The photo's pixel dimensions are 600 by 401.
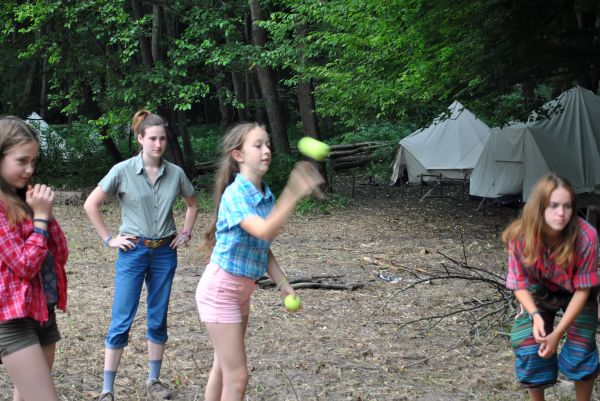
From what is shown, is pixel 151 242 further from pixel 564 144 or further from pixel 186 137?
pixel 186 137

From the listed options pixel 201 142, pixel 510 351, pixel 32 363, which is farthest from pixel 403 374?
pixel 201 142

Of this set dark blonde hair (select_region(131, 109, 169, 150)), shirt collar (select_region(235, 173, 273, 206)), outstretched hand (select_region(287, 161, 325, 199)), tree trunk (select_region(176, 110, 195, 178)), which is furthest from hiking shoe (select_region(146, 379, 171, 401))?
tree trunk (select_region(176, 110, 195, 178))

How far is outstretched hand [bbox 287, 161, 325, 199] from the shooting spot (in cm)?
342

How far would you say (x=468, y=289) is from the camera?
873 centimetres

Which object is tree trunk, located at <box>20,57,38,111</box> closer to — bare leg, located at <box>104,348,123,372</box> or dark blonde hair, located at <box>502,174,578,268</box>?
bare leg, located at <box>104,348,123,372</box>

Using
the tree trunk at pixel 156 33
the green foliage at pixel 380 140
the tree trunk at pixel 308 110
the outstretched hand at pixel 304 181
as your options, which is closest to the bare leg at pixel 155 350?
the outstretched hand at pixel 304 181

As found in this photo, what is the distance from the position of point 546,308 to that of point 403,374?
1.85 m

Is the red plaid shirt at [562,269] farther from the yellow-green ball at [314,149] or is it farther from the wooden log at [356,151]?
the wooden log at [356,151]

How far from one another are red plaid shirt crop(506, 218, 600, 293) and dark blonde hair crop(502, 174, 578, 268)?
0.12 ft

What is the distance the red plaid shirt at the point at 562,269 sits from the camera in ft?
12.6

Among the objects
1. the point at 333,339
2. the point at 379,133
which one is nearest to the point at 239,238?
the point at 333,339

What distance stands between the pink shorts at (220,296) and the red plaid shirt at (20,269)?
77 centimetres

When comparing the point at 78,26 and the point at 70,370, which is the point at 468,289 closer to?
the point at 70,370

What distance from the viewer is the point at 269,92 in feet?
66.7
